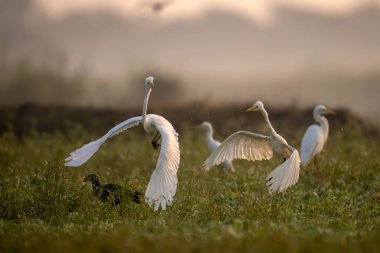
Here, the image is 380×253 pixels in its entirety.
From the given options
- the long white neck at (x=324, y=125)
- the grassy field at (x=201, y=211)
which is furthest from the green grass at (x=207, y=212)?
the long white neck at (x=324, y=125)

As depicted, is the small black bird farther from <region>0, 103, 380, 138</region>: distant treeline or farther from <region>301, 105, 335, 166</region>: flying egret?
<region>0, 103, 380, 138</region>: distant treeline

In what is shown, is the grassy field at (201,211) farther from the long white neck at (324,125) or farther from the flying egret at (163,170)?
the long white neck at (324,125)

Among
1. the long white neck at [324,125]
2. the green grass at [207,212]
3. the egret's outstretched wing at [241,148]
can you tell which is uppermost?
the long white neck at [324,125]

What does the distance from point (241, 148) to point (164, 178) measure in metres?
2.35

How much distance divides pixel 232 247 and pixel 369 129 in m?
13.5

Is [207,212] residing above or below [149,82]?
below

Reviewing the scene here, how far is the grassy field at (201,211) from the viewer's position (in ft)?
18.8

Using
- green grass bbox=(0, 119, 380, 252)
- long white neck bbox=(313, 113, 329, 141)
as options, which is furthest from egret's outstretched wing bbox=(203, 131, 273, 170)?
long white neck bbox=(313, 113, 329, 141)

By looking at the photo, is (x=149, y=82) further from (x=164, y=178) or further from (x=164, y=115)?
(x=164, y=115)

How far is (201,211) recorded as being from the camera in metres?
7.67

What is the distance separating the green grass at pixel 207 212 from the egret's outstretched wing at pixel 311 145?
20 centimetres

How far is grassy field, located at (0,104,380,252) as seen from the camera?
225 inches

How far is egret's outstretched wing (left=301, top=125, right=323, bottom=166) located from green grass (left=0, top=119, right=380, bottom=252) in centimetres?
20

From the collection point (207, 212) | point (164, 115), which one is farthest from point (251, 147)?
point (164, 115)
